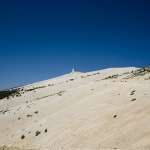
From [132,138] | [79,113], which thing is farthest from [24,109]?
[132,138]

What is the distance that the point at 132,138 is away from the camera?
707 inches

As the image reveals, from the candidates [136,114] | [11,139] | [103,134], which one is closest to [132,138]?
[103,134]

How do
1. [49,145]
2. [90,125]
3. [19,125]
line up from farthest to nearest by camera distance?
[19,125] → [90,125] → [49,145]

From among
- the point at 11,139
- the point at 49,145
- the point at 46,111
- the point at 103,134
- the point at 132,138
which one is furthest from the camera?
the point at 46,111

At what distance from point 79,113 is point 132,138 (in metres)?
12.0

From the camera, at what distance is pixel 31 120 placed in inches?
1377

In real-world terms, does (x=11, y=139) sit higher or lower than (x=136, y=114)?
lower

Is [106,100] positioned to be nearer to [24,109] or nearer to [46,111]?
[46,111]

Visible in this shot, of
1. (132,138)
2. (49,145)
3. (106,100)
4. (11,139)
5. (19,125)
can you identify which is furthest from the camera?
(19,125)

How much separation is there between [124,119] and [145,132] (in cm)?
396

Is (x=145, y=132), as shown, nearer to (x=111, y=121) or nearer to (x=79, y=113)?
(x=111, y=121)

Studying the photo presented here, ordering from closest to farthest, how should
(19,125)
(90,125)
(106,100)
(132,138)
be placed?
1. (132,138)
2. (90,125)
3. (106,100)
4. (19,125)

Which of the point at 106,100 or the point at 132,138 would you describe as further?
the point at 106,100

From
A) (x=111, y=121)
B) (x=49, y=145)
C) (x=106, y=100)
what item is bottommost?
(x=49, y=145)
